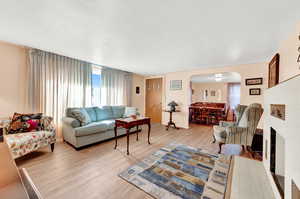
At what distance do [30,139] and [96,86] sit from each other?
2.28 metres

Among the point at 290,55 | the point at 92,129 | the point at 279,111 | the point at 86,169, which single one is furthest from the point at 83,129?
the point at 290,55

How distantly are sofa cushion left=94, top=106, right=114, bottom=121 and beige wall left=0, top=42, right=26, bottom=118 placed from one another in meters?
1.61

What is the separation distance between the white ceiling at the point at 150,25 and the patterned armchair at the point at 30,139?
172 centimetres

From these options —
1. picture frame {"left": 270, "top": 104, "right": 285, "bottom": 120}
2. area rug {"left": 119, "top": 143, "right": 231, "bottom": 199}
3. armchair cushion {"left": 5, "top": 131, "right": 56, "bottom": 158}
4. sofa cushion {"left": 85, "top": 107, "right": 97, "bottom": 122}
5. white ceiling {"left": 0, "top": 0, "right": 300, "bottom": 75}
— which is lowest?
area rug {"left": 119, "top": 143, "right": 231, "bottom": 199}

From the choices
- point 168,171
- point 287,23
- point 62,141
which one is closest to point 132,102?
point 62,141

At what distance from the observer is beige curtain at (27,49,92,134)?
9.14 ft

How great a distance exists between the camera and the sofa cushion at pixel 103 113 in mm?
3729

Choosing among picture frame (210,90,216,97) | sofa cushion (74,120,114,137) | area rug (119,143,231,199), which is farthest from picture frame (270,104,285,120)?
picture frame (210,90,216,97)

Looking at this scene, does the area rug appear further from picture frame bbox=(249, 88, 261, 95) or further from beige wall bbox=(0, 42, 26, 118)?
beige wall bbox=(0, 42, 26, 118)

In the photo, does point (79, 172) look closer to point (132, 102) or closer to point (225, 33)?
point (225, 33)

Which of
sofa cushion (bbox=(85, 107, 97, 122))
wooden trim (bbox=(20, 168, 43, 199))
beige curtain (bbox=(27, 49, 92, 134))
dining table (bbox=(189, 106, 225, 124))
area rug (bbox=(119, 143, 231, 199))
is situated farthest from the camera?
dining table (bbox=(189, 106, 225, 124))

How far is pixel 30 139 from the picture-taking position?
2150 millimetres

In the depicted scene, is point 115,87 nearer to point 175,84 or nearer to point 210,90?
point 175,84

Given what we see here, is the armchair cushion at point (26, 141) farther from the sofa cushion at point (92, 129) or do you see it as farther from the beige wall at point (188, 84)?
the beige wall at point (188, 84)
